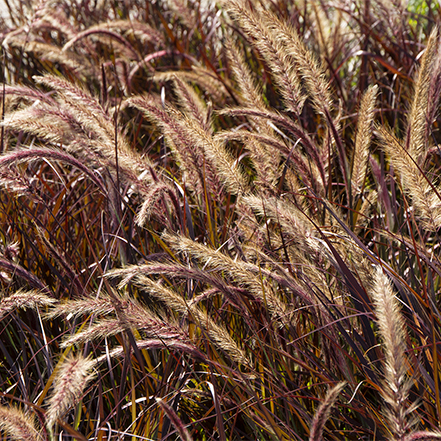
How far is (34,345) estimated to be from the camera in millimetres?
2094

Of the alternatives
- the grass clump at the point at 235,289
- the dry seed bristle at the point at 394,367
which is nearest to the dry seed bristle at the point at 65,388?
the grass clump at the point at 235,289

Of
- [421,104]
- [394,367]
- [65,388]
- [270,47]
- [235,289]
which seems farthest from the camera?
[270,47]

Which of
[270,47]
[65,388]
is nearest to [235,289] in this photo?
[65,388]

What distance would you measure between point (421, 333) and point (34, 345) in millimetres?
1559

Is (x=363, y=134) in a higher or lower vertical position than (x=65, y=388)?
higher

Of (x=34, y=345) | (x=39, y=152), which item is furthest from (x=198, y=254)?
(x=34, y=345)

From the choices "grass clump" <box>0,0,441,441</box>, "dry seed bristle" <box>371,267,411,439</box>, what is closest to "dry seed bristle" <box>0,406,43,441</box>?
"grass clump" <box>0,0,441,441</box>

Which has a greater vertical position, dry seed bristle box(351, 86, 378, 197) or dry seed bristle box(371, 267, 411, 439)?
dry seed bristle box(351, 86, 378, 197)

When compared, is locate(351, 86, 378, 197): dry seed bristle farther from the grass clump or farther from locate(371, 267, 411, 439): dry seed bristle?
locate(371, 267, 411, 439): dry seed bristle

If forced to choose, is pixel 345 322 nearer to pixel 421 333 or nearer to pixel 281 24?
pixel 421 333

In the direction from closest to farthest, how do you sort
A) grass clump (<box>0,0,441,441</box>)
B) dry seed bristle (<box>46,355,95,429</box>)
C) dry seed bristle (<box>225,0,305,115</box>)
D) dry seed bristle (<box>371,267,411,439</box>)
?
1. dry seed bristle (<box>371,267,411,439</box>)
2. dry seed bristle (<box>46,355,95,429</box>)
3. grass clump (<box>0,0,441,441</box>)
4. dry seed bristle (<box>225,0,305,115</box>)

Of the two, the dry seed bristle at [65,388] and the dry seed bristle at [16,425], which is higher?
the dry seed bristle at [65,388]

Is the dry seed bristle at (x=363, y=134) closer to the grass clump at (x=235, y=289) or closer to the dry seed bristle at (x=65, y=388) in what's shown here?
the grass clump at (x=235, y=289)

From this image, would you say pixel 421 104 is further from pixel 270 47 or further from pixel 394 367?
pixel 394 367
